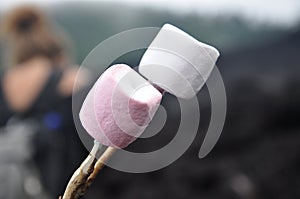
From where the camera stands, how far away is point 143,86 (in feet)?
1.25

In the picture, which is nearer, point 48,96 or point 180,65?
point 180,65

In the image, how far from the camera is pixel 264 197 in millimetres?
2023

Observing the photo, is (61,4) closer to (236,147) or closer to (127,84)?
(236,147)

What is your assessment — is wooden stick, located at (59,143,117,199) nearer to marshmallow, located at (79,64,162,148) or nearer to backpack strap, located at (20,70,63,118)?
marshmallow, located at (79,64,162,148)

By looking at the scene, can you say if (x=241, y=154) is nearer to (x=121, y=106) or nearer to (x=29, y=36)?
(x=29, y=36)

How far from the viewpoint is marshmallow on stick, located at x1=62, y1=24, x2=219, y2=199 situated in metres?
0.38

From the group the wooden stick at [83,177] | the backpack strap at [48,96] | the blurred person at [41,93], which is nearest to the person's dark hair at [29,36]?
the blurred person at [41,93]

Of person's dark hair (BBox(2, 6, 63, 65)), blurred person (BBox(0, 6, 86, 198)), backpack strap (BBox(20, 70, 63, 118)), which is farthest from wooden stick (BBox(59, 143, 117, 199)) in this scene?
person's dark hair (BBox(2, 6, 63, 65))

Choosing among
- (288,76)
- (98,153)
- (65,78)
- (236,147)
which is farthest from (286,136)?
(98,153)

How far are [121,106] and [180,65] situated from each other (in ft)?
0.12

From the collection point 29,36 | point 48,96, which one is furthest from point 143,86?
point 29,36

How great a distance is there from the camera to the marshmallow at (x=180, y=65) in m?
0.38

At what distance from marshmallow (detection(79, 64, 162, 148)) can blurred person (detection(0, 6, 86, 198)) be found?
4.53 feet

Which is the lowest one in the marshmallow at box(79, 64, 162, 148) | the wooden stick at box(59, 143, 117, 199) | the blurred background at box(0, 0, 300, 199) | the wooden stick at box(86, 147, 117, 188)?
the blurred background at box(0, 0, 300, 199)
